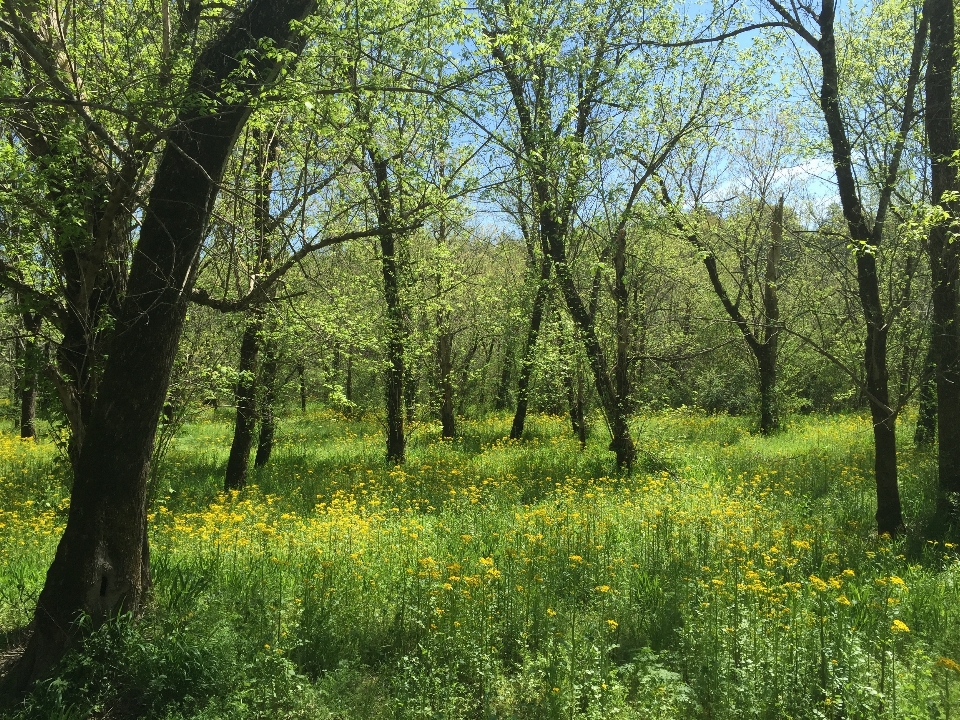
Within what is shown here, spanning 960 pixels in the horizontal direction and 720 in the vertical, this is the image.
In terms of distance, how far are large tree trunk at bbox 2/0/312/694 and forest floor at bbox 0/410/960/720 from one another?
0.31 meters

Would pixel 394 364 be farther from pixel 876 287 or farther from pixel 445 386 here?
pixel 876 287

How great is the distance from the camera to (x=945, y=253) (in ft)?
22.5

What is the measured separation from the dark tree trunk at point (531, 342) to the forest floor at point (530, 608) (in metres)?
3.95

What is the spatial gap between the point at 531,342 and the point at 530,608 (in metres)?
10.0

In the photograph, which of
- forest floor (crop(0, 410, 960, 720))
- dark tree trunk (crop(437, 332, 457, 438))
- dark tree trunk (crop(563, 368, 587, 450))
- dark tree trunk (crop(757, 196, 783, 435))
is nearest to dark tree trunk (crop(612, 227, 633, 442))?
dark tree trunk (crop(563, 368, 587, 450))

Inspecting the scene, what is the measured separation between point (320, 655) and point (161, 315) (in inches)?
107

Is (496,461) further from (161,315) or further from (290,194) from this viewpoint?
(161,315)

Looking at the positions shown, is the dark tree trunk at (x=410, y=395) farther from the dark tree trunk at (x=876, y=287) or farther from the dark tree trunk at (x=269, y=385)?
the dark tree trunk at (x=876, y=287)

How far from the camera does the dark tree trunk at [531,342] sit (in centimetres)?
1204

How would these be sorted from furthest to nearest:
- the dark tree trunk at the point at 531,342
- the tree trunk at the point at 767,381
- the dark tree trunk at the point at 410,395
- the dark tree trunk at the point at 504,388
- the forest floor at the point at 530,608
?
the dark tree trunk at the point at 504,388
the tree trunk at the point at 767,381
the dark tree trunk at the point at 410,395
the dark tree trunk at the point at 531,342
the forest floor at the point at 530,608

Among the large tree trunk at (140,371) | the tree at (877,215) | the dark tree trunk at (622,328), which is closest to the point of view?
the large tree trunk at (140,371)

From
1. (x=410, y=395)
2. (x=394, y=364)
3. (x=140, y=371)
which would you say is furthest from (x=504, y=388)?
(x=140, y=371)

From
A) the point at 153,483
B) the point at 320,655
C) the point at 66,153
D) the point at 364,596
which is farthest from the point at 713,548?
the point at 66,153

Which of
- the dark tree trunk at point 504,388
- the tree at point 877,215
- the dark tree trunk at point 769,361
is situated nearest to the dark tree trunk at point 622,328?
the tree at point 877,215
